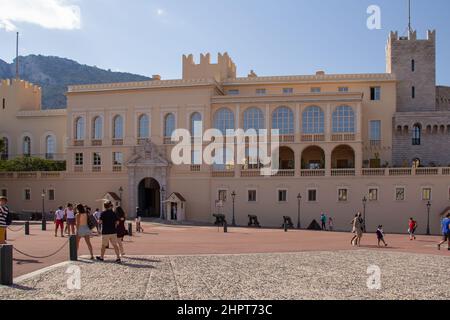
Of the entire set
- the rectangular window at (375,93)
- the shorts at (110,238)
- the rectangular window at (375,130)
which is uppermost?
the rectangular window at (375,93)

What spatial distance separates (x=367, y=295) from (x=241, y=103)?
38.4m

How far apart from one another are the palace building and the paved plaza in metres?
22.8

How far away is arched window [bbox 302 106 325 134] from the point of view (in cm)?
5062

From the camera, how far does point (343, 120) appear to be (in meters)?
50.3

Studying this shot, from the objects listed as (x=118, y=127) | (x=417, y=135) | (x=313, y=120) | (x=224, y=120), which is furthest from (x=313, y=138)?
(x=118, y=127)

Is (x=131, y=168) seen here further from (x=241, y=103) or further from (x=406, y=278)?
(x=406, y=278)

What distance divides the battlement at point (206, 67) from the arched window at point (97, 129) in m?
10.2

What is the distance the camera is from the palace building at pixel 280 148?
48781mm

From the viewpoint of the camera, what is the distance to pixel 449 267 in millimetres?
20156

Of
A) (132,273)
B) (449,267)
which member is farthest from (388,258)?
(132,273)

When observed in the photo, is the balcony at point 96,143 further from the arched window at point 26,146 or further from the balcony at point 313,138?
the balcony at point 313,138

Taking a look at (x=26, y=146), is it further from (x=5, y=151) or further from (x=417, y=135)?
(x=417, y=135)

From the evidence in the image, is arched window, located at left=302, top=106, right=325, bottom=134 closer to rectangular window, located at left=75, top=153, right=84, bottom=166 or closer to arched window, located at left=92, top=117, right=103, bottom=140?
arched window, located at left=92, top=117, right=103, bottom=140

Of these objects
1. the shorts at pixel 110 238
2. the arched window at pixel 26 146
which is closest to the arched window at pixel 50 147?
the arched window at pixel 26 146
